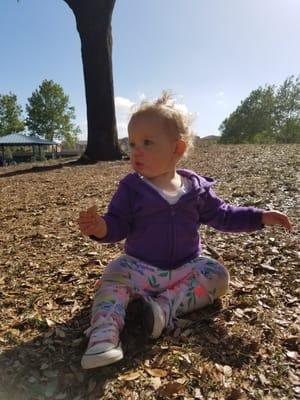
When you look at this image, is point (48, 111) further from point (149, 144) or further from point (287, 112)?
point (149, 144)

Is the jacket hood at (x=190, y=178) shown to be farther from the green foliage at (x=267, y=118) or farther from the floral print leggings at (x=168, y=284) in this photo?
the green foliage at (x=267, y=118)

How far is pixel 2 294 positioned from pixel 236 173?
489 centimetres

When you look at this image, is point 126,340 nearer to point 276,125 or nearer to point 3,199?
point 3,199

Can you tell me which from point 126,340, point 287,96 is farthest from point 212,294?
point 287,96

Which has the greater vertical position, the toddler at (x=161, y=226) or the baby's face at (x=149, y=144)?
the baby's face at (x=149, y=144)

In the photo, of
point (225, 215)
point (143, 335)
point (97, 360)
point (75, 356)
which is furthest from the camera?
point (225, 215)

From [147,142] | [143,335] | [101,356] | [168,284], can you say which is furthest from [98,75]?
[101,356]

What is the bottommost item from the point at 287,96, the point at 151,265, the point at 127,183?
the point at 151,265

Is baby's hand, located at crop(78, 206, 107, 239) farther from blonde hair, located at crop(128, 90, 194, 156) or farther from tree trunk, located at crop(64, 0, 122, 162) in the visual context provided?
tree trunk, located at crop(64, 0, 122, 162)

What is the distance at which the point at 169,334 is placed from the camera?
1.95 meters

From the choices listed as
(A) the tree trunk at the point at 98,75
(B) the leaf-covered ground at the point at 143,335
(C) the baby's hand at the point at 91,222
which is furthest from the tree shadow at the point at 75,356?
(A) the tree trunk at the point at 98,75

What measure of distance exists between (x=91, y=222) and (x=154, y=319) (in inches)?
20.9

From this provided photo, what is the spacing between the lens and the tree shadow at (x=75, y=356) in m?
1.59

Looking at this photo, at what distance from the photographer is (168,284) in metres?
2.15
